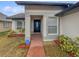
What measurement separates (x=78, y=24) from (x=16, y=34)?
513 inches

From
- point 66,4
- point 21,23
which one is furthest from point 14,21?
point 66,4

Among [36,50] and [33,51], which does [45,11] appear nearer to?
[36,50]

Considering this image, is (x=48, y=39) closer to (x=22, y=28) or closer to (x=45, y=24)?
(x=45, y=24)

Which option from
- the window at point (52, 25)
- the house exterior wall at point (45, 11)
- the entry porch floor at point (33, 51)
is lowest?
the entry porch floor at point (33, 51)

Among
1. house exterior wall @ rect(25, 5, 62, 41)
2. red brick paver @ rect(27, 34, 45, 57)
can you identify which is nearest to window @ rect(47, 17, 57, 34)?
house exterior wall @ rect(25, 5, 62, 41)

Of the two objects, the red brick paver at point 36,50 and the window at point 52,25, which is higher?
the window at point 52,25

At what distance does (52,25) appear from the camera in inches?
525

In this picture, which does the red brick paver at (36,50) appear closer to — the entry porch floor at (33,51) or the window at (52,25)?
the entry porch floor at (33,51)

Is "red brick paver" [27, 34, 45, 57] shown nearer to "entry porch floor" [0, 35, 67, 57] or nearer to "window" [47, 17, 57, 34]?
"entry porch floor" [0, 35, 67, 57]

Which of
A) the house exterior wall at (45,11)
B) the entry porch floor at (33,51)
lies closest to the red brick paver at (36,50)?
the entry porch floor at (33,51)

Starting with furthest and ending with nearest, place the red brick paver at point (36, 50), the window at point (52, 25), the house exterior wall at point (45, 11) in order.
→ 1. the window at point (52, 25)
2. the house exterior wall at point (45, 11)
3. the red brick paver at point (36, 50)

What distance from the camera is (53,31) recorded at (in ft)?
44.1

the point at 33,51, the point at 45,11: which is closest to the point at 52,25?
the point at 45,11

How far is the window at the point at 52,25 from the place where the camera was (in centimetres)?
1330
